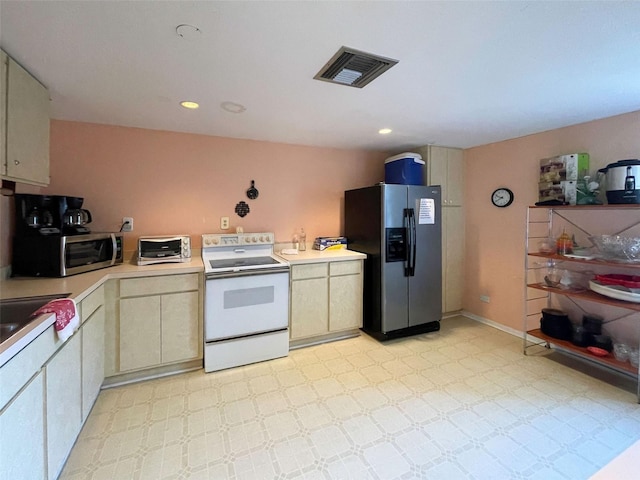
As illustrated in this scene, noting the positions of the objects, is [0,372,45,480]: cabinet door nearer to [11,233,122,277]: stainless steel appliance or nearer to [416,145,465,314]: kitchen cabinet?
[11,233,122,277]: stainless steel appliance

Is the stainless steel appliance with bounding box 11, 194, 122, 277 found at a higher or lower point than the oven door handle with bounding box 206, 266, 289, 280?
higher

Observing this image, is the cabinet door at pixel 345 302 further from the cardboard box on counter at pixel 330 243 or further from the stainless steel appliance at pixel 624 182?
the stainless steel appliance at pixel 624 182

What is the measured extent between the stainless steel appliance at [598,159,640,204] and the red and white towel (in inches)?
146

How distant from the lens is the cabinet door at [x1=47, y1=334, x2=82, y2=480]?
4.43 ft

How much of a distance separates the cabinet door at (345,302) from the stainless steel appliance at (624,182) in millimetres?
2216

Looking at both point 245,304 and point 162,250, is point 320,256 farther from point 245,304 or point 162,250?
point 162,250

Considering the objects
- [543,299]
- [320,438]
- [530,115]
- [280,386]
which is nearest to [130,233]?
[280,386]

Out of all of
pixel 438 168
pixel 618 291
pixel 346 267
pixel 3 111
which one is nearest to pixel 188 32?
pixel 3 111

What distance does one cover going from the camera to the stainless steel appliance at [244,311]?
2.49 meters

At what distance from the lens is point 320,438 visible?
179 cm

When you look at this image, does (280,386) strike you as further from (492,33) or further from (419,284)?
(492,33)

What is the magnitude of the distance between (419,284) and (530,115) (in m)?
1.86

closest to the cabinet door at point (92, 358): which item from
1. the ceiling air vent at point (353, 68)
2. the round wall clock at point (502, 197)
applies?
the ceiling air vent at point (353, 68)

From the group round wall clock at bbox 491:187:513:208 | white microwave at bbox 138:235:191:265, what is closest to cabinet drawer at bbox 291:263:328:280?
white microwave at bbox 138:235:191:265
